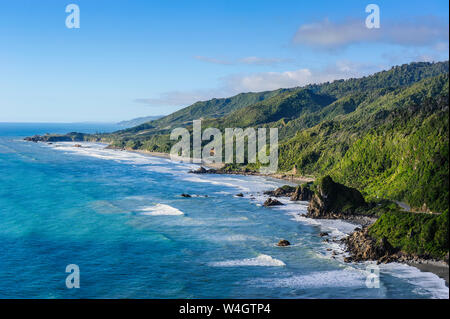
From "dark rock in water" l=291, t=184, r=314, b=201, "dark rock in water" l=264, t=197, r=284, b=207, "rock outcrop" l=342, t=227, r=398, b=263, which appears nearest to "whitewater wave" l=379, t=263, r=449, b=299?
"rock outcrop" l=342, t=227, r=398, b=263

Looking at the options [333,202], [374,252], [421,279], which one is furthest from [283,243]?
[333,202]

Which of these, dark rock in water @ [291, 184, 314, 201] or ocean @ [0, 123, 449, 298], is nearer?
ocean @ [0, 123, 449, 298]

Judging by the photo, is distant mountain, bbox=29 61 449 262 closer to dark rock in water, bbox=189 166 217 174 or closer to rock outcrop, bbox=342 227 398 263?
rock outcrop, bbox=342 227 398 263

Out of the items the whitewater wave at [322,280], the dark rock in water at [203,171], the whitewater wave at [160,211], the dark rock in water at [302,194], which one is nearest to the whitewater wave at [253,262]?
the whitewater wave at [322,280]

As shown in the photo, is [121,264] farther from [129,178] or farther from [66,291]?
[129,178]

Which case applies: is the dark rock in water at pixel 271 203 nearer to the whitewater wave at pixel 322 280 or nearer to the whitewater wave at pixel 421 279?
the whitewater wave at pixel 421 279
